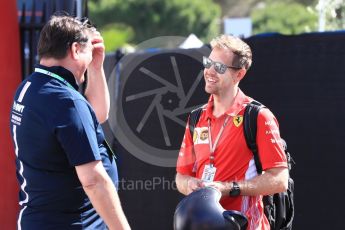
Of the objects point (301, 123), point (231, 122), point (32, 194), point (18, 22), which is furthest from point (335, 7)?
point (32, 194)

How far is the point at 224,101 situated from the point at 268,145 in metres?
0.47

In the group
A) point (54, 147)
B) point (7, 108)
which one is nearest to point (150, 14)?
point (7, 108)

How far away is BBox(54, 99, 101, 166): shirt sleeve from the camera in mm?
3180

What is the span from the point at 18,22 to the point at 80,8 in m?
0.59

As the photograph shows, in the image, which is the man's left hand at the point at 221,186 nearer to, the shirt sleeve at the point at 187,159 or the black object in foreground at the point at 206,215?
the black object in foreground at the point at 206,215

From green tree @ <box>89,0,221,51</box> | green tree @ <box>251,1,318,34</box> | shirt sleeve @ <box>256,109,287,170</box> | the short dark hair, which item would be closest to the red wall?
the short dark hair

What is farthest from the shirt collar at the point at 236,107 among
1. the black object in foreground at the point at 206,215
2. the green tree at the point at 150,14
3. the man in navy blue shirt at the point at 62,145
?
the green tree at the point at 150,14

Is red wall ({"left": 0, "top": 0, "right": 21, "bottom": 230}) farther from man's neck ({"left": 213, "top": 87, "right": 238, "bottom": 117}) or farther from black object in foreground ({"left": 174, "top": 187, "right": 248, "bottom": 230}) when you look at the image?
black object in foreground ({"left": 174, "top": 187, "right": 248, "bottom": 230})

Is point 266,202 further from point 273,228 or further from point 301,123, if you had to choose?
point 301,123

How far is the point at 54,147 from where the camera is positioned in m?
3.26

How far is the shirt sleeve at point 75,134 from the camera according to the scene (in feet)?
10.4

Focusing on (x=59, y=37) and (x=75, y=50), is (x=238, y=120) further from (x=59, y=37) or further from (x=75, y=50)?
(x=59, y=37)

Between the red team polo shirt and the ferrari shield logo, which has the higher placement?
the ferrari shield logo

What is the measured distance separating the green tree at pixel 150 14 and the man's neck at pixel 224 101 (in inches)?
1388
